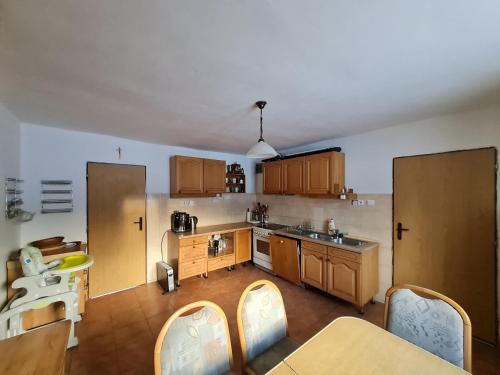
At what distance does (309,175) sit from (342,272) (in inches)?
57.1

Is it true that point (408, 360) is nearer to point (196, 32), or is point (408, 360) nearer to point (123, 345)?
point (196, 32)

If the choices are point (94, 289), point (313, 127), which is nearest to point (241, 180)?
point (313, 127)

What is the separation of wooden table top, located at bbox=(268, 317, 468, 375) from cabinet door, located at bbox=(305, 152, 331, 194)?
210cm

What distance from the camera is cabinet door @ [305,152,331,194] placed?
10.1 feet

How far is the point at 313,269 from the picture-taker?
296cm

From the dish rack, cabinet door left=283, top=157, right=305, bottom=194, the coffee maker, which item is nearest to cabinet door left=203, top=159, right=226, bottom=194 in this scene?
the coffee maker

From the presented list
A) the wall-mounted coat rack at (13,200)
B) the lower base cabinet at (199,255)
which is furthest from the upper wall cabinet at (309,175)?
the wall-mounted coat rack at (13,200)

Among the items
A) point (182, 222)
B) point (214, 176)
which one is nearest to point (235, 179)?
point (214, 176)

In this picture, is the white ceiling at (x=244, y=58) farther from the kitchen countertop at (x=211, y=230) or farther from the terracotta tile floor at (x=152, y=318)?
the terracotta tile floor at (x=152, y=318)

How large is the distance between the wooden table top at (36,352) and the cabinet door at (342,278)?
2.65 meters

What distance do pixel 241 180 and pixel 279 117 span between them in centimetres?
244

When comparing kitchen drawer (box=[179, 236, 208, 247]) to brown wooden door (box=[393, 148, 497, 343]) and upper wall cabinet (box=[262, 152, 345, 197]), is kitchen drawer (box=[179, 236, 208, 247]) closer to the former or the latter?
upper wall cabinet (box=[262, 152, 345, 197])

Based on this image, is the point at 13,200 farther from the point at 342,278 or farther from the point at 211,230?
the point at 342,278

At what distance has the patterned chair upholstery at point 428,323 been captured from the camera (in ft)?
3.73
